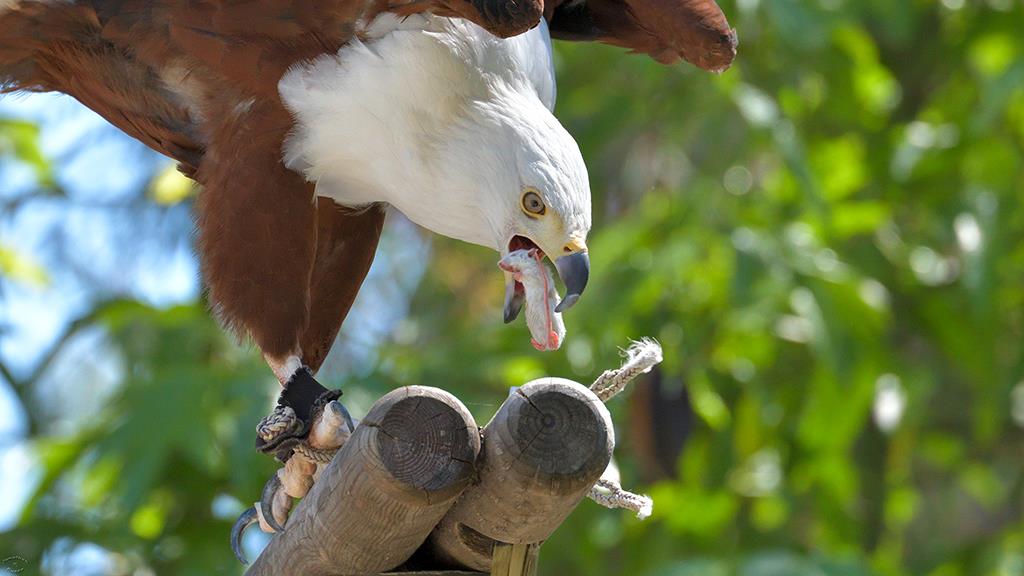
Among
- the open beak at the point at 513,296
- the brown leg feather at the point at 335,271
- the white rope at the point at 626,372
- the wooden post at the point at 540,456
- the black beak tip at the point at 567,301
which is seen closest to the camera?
the wooden post at the point at 540,456

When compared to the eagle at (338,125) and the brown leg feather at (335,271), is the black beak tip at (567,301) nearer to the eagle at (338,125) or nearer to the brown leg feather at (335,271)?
the eagle at (338,125)

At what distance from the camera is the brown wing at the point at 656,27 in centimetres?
256

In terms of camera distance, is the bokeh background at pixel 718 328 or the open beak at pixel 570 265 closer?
the open beak at pixel 570 265

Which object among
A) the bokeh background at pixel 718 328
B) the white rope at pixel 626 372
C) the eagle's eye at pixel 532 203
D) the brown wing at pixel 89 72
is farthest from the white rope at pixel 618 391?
the bokeh background at pixel 718 328

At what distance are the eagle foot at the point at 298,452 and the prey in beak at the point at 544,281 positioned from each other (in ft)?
1.21

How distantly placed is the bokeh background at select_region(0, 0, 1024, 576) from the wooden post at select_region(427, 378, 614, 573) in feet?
7.34

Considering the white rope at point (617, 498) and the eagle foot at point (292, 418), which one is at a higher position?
the white rope at point (617, 498)

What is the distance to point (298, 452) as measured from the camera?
7.95 ft

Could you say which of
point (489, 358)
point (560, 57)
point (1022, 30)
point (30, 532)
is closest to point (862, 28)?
point (1022, 30)

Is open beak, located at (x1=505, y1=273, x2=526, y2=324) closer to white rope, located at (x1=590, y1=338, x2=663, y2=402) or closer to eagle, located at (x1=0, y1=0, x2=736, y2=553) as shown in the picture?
eagle, located at (x1=0, y1=0, x2=736, y2=553)

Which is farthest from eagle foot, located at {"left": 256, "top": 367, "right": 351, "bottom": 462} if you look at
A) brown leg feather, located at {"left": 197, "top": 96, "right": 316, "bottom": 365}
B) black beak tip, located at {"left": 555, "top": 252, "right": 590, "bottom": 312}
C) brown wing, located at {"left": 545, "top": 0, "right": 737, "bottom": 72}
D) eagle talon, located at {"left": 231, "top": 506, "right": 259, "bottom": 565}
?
brown wing, located at {"left": 545, "top": 0, "right": 737, "bottom": 72}

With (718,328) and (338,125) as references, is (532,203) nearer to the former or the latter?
(338,125)

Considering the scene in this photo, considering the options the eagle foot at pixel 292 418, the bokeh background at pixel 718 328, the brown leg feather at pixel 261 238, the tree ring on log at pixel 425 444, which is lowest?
the bokeh background at pixel 718 328

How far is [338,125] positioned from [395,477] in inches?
34.3
